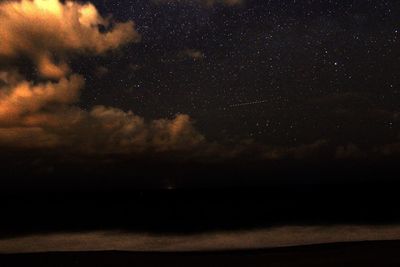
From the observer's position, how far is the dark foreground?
1056 cm

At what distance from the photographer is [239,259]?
11648 millimetres

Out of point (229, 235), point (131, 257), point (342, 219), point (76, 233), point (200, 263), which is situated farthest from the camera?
point (342, 219)

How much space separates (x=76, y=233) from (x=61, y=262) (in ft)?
41.3

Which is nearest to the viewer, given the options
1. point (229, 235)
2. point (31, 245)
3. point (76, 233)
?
point (31, 245)

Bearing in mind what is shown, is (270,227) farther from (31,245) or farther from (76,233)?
(31,245)

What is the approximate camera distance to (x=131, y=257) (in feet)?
42.2

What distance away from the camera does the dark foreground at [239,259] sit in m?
10.6

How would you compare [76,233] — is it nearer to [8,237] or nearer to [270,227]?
[8,237]

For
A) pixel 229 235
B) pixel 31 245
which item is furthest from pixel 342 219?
pixel 31 245

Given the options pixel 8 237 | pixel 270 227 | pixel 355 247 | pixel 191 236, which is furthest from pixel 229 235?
pixel 8 237

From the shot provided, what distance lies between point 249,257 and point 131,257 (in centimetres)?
387

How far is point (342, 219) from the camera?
26.3 m

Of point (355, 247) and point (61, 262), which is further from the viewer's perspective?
point (355, 247)

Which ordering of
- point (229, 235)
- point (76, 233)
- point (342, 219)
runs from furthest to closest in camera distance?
point (342, 219) → point (76, 233) → point (229, 235)
